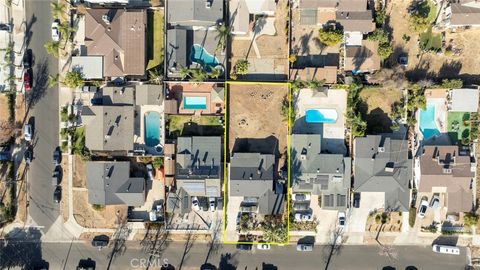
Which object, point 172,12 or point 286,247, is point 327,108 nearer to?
point 286,247

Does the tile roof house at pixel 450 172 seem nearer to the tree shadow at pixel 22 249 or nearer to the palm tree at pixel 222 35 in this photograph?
the palm tree at pixel 222 35

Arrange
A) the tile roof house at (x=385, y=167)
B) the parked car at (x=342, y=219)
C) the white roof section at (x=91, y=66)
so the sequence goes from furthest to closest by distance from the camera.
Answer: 1. the parked car at (x=342, y=219)
2. the white roof section at (x=91, y=66)
3. the tile roof house at (x=385, y=167)

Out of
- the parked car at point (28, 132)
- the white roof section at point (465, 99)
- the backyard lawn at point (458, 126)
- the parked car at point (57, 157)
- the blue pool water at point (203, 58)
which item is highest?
the blue pool water at point (203, 58)

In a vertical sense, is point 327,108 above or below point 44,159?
above

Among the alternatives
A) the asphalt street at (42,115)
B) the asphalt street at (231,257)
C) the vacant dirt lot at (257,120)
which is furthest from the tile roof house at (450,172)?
the asphalt street at (42,115)

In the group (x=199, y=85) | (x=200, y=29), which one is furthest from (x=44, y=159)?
(x=200, y=29)

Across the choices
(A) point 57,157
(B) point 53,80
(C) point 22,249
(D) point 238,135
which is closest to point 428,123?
(D) point 238,135

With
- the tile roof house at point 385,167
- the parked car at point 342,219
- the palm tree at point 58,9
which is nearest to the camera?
the tile roof house at point 385,167

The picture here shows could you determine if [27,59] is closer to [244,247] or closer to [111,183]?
[111,183]

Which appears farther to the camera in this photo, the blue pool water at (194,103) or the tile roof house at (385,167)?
the blue pool water at (194,103)
